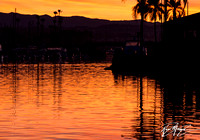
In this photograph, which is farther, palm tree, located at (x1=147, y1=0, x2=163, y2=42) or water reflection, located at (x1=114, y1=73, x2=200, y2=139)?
palm tree, located at (x1=147, y1=0, x2=163, y2=42)

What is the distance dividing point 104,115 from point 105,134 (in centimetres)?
546

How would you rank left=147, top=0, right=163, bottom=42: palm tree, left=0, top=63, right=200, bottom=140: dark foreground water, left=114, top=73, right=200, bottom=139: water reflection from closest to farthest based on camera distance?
left=0, top=63, right=200, bottom=140: dark foreground water, left=114, top=73, right=200, bottom=139: water reflection, left=147, top=0, right=163, bottom=42: palm tree

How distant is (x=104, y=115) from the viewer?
23594 millimetres

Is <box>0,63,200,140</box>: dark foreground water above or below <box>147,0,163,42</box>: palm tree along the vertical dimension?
below

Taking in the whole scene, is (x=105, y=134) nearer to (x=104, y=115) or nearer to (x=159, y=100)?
(x=104, y=115)
